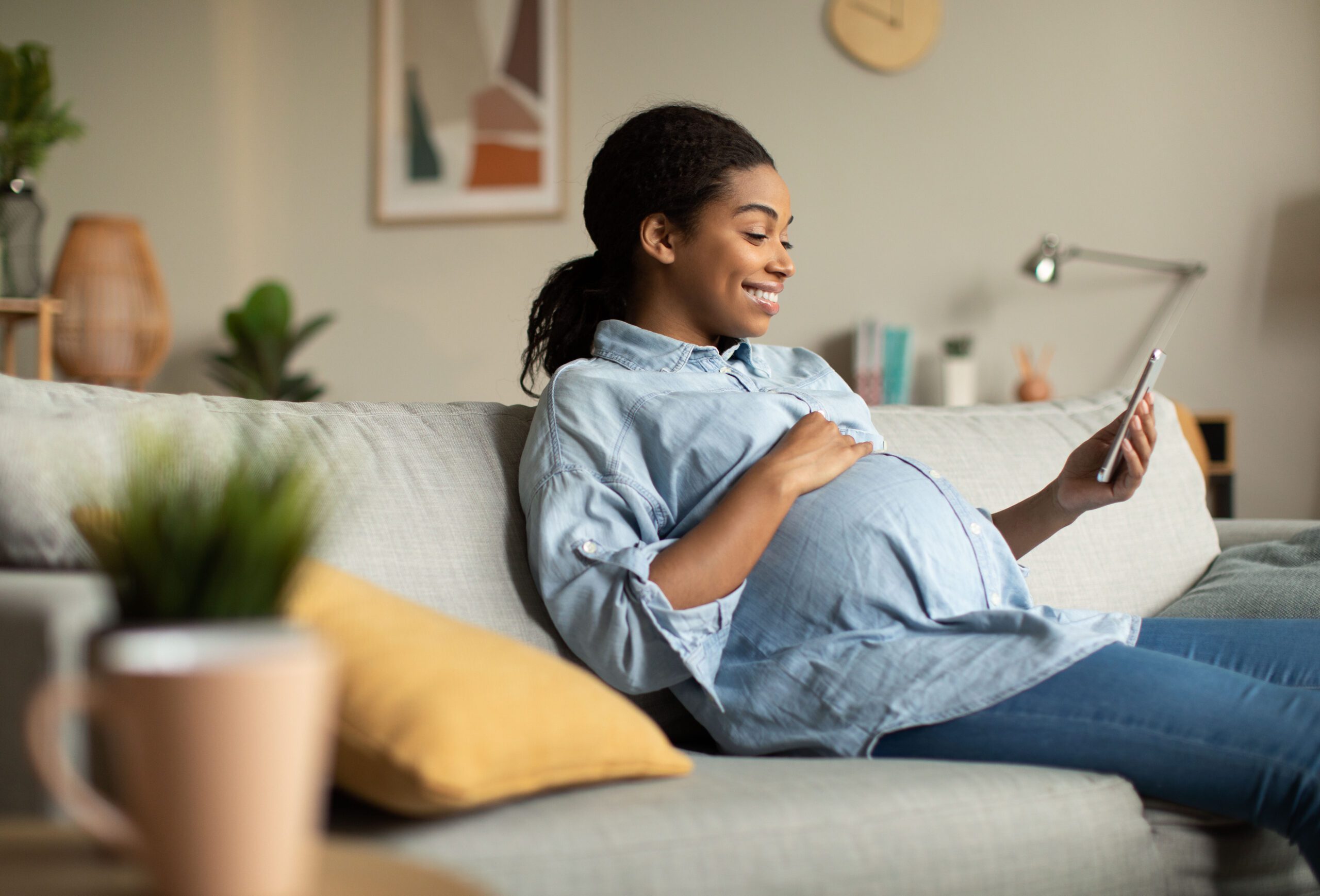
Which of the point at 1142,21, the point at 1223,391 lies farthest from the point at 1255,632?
the point at 1142,21

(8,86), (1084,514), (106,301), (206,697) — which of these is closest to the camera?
(206,697)

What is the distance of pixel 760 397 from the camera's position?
1376 millimetres

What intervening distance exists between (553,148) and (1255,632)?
3118 mm

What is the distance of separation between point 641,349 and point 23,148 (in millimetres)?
2516

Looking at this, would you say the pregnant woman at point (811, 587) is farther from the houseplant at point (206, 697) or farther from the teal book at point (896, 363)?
the teal book at point (896, 363)

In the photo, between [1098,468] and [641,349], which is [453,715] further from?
[1098,468]

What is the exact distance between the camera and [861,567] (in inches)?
47.2

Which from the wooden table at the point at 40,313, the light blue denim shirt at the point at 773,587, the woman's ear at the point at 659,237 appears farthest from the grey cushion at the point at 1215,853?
the wooden table at the point at 40,313

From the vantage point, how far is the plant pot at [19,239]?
10.2 feet

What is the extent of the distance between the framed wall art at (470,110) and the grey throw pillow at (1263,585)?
2.77m

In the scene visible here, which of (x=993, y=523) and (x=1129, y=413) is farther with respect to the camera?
(x=993, y=523)

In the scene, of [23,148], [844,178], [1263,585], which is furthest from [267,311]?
[1263,585]

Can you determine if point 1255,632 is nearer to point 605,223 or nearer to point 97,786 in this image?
point 605,223

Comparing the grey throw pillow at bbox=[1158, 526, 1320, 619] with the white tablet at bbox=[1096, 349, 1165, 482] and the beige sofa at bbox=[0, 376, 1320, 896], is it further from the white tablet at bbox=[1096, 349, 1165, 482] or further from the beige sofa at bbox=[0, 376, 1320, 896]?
the beige sofa at bbox=[0, 376, 1320, 896]
